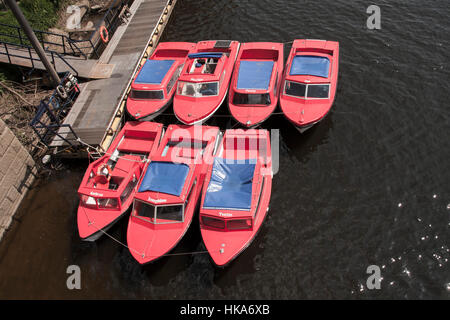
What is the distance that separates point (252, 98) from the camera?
2098 cm

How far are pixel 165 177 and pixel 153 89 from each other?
705 centimetres

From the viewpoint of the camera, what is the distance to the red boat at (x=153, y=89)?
21562 mm

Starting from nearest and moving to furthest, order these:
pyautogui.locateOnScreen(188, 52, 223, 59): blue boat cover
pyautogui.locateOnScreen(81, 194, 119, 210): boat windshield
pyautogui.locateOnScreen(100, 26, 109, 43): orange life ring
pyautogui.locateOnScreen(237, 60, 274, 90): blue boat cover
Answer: pyautogui.locateOnScreen(81, 194, 119, 210): boat windshield < pyautogui.locateOnScreen(237, 60, 274, 90): blue boat cover < pyautogui.locateOnScreen(188, 52, 223, 59): blue boat cover < pyautogui.locateOnScreen(100, 26, 109, 43): orange life ring

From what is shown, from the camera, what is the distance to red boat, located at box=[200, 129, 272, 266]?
15789 millimetres

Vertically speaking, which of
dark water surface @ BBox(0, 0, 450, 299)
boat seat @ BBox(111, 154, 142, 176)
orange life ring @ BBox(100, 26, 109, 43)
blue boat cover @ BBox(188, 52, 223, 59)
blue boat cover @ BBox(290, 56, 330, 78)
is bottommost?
dark water surface @ BBox(0, 0, 450, 299)

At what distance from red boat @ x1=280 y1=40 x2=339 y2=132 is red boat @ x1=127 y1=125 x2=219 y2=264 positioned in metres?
6.12

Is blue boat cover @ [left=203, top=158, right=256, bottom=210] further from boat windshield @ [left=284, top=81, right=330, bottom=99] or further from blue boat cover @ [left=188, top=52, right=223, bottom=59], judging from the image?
blue boat cover @ [left=188, top=52, right=223, bottom=59]

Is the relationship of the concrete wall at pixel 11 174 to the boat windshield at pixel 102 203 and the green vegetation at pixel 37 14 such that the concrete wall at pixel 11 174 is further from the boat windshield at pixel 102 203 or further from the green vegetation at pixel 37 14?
the green vegetation at pixel 37 14

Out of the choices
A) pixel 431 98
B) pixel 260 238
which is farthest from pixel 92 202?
pixel 431 98

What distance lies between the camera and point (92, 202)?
17969 mm

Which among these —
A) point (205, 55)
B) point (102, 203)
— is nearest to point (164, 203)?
point (102, 203)

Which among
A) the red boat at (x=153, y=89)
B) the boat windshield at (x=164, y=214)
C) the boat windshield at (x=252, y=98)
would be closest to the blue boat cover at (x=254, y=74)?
the boat windshield at (x=252, y=98)

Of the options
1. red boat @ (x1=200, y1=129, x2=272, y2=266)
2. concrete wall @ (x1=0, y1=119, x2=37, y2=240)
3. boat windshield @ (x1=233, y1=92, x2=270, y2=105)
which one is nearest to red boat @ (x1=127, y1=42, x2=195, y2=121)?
boat windshield @ (x1=233, y1=92, x2=270, y2=105)
